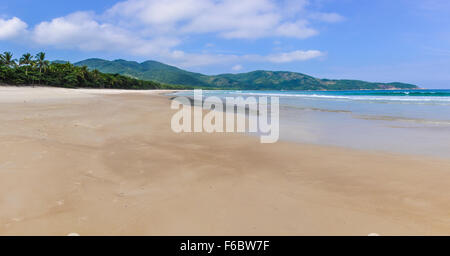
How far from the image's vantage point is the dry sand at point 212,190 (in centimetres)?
250

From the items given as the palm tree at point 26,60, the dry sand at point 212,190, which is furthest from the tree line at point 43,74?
the dry sand at point 212,190

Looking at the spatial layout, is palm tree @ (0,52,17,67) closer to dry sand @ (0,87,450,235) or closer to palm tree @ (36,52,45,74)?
palm tree @ (36,52,45,74)

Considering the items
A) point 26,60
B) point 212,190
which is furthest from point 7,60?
point 212,190

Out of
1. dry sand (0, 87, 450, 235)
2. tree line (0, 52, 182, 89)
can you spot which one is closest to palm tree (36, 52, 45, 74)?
tree line (0, 52, 182, 89)

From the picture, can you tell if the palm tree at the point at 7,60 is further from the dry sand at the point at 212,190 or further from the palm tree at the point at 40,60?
the dry sand at the point at 212,190

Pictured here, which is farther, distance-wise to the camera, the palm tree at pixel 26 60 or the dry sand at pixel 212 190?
the palm tree at pixel 26 60

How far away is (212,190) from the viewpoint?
3.41m

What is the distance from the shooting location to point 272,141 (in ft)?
22.2

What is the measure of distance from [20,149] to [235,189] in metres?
4.60

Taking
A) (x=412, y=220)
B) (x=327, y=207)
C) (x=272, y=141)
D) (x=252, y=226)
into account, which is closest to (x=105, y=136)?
(x=272, y=141)

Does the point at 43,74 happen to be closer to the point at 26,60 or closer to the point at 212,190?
the point at 26,60

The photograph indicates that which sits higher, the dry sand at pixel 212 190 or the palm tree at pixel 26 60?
the palm tree at pixel 26 60

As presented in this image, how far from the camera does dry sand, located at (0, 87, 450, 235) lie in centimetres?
250
